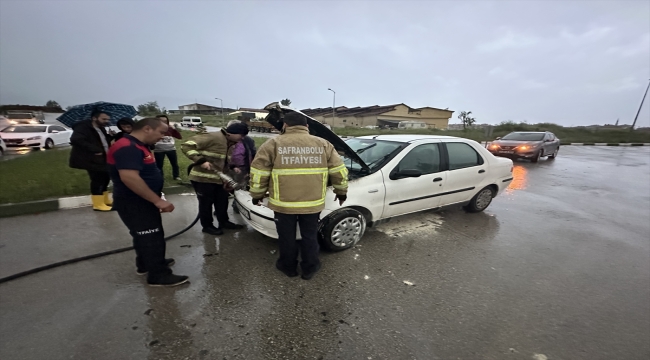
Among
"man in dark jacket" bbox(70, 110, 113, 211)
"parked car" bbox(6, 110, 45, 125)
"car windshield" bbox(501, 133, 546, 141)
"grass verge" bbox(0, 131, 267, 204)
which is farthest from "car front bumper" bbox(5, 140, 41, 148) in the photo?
"car windshield" bbox(501, 133, 546, 141)

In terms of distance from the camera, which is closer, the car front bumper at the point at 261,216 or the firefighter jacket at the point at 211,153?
the car front bumper at the point at 261,216

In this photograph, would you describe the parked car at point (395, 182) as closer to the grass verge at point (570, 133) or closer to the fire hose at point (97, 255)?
the fire hose at point (97, 255)

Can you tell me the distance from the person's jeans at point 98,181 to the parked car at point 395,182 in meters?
2.40

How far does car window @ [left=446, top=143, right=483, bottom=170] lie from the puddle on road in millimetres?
949

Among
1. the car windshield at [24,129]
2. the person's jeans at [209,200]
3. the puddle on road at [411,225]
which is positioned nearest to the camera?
the person's jeans at [209,200]

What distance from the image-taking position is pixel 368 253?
139 inches

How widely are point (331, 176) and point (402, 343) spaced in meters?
1.53

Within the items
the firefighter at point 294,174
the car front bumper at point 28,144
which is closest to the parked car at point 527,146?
the firefighter at point 294,174

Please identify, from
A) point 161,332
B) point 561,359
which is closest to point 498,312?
point 561,359

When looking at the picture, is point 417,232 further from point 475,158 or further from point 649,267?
point 649,267

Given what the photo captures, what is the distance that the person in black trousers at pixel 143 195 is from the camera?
7.37 feet

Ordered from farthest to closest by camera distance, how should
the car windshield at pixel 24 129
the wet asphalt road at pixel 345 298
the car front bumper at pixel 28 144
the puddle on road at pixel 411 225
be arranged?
the car windshield at pixel 24 129 < the car front bumper at pixel 28 144 < the puddle on road at pixel 411 225 < the wet asphalt road at pixel 345 298

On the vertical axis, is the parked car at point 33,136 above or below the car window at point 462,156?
below

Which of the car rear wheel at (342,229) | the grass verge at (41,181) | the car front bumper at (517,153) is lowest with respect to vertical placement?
the grass verge at (41,181)
